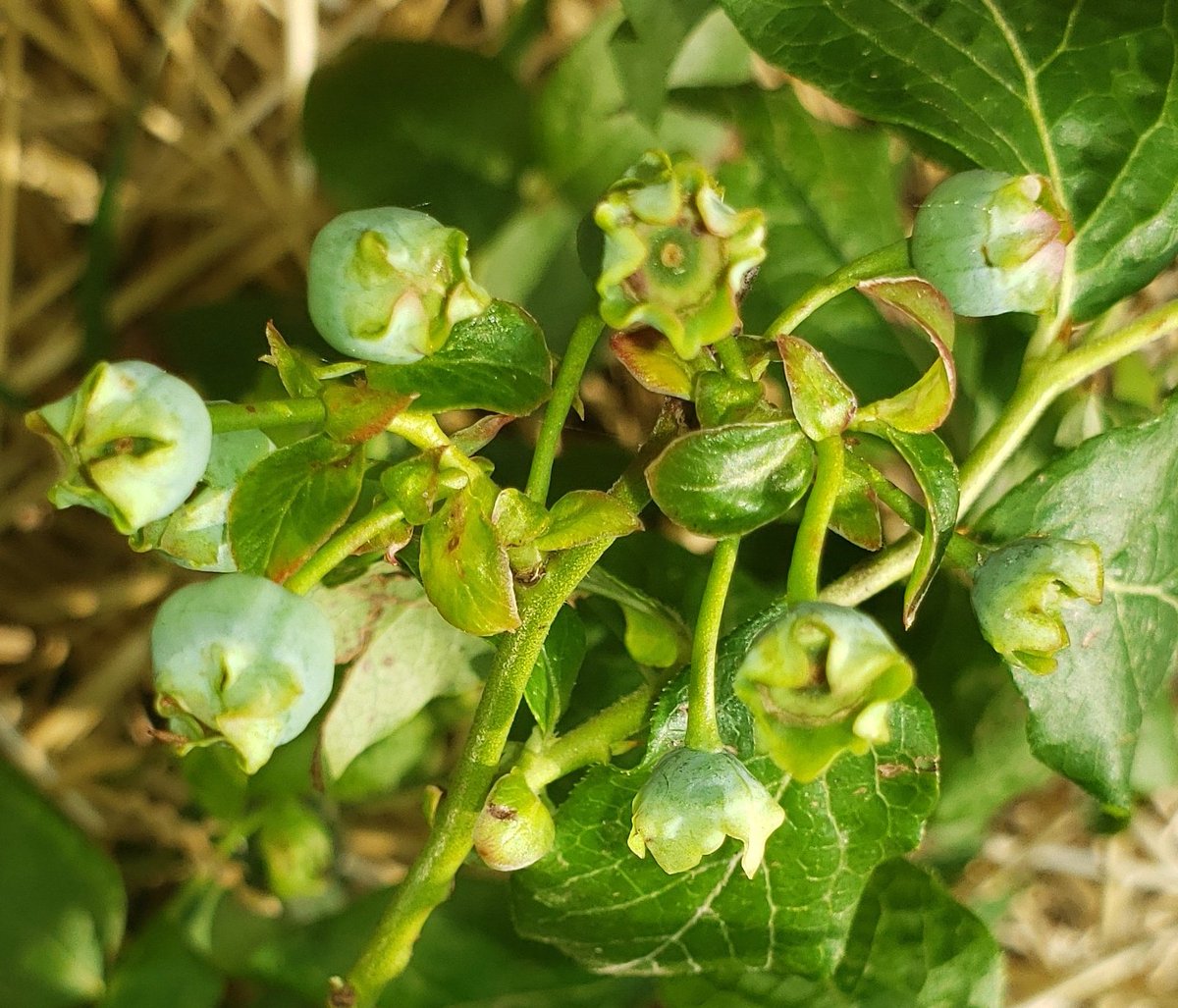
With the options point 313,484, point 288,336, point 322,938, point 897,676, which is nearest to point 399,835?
point 322,938

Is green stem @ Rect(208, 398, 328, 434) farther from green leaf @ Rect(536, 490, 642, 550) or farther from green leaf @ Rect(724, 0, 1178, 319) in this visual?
green leaf @ Rect(724, 0, 1178, 319)

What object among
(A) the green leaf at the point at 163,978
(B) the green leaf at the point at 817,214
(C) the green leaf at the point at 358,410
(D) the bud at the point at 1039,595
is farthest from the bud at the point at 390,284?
(A) the green leaf at the point at 163,978

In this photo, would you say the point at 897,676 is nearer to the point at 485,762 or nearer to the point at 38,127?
the point at 485,762

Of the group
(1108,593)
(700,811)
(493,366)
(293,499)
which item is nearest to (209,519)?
(293,499)

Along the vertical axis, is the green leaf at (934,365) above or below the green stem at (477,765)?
above

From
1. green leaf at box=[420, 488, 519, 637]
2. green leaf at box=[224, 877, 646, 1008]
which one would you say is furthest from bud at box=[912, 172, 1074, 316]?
green leaf at box=[224, 877, 646, 1008]

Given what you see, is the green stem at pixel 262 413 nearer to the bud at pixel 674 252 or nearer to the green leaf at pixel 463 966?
the bud at pixel 674 252
